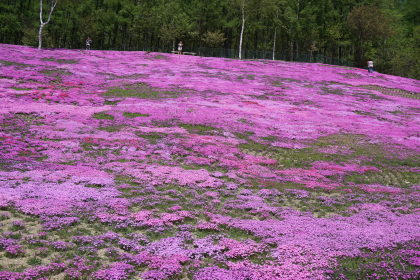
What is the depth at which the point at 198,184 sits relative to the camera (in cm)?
Result: 1538

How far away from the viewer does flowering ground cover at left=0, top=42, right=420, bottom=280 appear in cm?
930

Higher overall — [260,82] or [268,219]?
[260,82]

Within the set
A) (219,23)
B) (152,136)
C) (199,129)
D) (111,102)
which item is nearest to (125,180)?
(152,136)

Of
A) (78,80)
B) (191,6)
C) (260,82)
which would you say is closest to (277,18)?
(191,6)

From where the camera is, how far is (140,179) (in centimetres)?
1534

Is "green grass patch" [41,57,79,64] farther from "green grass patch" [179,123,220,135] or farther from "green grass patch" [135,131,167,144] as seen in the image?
"green grass patch" [135,131,167,144]

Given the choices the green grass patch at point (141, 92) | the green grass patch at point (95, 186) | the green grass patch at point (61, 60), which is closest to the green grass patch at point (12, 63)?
the green grass patch at point (61, 60)

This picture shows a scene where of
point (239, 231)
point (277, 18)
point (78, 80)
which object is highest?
point (277, 18)

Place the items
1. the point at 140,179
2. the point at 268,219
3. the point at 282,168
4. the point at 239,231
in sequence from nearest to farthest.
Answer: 1. the point at 239,231
2. the point at 268,219
3. the point at 140,179
4. the point at 282,168

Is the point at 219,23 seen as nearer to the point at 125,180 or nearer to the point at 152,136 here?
the point at 152,136

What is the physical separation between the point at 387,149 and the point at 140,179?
55.0ft

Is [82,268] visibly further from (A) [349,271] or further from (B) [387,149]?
(B) [387,149]

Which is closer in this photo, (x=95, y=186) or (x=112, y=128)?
(x=95, y=186)

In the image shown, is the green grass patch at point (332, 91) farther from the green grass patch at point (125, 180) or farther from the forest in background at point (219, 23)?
the forest in background at point (219, 23)
